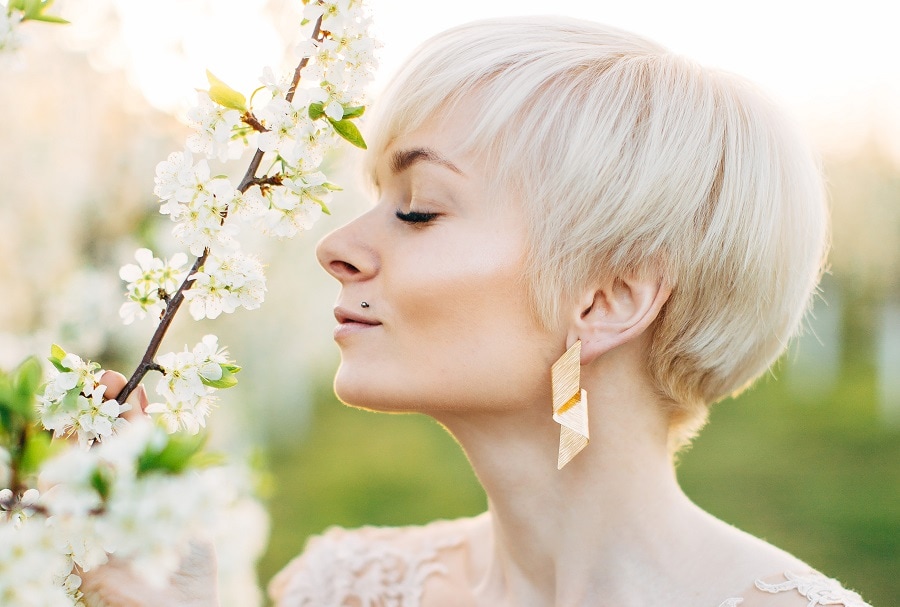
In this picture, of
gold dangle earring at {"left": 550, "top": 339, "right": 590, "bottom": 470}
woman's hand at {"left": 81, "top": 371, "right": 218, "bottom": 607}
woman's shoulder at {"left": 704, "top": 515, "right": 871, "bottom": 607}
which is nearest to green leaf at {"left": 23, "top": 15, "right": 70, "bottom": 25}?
woman's hand at {"left": 81, "top": 371, "right": 218, "bottom": 607}

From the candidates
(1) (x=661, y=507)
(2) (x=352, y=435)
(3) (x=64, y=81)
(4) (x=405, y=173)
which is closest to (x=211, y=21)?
(3) (x=64, y=81)

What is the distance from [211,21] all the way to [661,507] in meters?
1.95

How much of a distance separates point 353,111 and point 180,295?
25 centimetres

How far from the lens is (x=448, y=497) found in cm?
609

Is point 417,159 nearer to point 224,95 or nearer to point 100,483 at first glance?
point 224,95

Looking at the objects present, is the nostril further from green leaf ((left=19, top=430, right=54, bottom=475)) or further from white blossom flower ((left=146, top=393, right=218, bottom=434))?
green leaf ((left=19, top=430, right=54, bottom=475))

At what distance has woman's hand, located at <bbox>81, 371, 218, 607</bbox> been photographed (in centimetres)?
107

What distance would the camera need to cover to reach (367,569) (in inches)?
73.4

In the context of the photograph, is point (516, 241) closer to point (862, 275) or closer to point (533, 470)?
point (533, 470)

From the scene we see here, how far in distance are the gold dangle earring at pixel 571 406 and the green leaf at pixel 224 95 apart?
650 mm

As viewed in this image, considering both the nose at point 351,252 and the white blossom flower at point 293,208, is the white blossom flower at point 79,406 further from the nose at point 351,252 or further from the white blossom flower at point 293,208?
the nose at point 351,252

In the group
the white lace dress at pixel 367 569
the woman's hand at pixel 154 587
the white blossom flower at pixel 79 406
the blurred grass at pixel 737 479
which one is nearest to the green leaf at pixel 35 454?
the white blossom flower at pixel 79 406

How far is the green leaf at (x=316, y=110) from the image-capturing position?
2.72ft

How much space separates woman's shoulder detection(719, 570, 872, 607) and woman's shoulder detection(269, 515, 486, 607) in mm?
724
